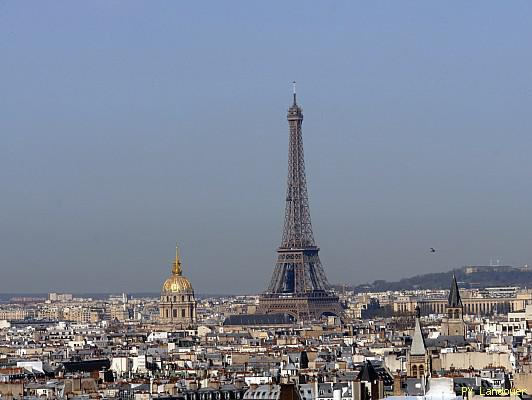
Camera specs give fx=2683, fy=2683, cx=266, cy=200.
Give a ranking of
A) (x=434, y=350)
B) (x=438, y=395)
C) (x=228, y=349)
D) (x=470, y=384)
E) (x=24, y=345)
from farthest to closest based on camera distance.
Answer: (x=24, y=345) → (x=228, y=349) → (x=434, y=350) → (x=470, y=384) → (x=438, y=395)

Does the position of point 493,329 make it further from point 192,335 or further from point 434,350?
point 434,350

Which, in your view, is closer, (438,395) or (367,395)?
(438,395)

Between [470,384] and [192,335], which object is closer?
[470,384]

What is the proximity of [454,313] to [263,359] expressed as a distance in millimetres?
25499

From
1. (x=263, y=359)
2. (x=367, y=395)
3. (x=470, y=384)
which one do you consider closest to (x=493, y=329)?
(x=263, y=359)

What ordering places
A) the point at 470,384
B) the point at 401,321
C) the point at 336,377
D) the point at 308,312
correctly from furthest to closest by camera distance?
the point at 308,312 → the point at 401,321 → the point at 336,377 → the point at 470,384

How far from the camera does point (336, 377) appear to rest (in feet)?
277

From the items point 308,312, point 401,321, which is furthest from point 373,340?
point 308,312

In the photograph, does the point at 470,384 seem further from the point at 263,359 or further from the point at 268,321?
the point at 268,321

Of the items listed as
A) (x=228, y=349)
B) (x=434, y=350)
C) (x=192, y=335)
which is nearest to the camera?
(x=434, y=350)

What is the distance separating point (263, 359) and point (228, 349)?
22.1 meters

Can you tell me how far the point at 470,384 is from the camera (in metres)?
72.3

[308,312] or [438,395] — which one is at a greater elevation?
[308,312]

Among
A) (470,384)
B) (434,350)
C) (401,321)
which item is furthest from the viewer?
(401,321)
